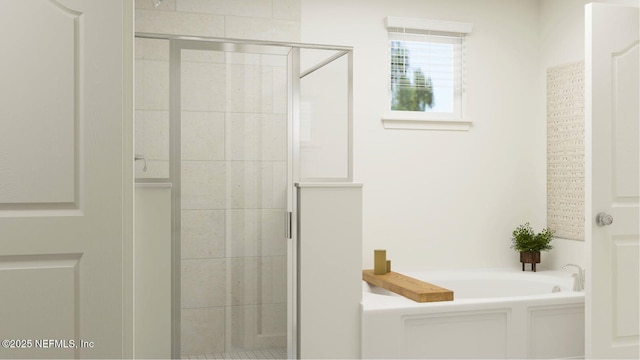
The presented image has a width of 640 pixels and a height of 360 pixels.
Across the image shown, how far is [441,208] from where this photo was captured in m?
4.67

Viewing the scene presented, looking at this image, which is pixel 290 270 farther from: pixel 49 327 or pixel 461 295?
pixel 461 295

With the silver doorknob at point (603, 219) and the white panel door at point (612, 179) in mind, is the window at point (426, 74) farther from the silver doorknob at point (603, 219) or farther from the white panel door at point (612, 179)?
the silver doorknob at point (603, 219)

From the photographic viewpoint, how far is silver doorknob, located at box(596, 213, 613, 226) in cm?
333

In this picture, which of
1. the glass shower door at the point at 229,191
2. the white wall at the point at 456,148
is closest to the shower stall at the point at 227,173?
the glass shower door at the point at 229,191

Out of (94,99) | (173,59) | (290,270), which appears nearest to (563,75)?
(290,270)

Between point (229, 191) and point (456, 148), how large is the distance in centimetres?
228

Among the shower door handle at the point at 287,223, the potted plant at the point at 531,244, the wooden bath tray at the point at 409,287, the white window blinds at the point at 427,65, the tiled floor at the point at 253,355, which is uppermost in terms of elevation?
the white window blinds at the point at 427,65

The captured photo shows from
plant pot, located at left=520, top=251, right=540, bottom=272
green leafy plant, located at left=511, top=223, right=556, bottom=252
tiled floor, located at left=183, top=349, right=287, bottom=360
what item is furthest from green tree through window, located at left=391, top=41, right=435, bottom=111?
tiled floor, located at left=183, top=349, right=287, bottom=360

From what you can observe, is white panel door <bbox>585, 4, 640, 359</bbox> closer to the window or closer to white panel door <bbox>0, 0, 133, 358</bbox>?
the window

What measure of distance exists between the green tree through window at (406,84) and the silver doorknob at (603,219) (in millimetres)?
1671

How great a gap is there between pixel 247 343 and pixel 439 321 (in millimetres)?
1106

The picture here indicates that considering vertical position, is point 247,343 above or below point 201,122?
below

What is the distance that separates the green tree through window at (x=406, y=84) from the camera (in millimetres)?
4598

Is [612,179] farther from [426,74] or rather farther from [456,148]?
[426,74]
